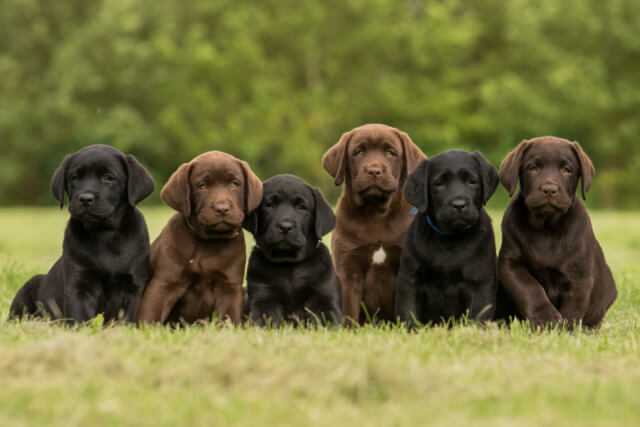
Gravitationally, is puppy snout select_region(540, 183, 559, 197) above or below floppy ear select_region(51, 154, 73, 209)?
above

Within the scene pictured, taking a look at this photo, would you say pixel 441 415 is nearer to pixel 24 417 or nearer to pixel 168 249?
pixel 24 417

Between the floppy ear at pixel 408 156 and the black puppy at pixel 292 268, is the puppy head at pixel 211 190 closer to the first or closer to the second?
the black puppy at pixel 292 268

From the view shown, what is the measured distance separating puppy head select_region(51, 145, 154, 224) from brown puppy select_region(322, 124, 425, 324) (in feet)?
4.88

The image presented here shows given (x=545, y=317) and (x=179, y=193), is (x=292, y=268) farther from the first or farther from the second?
(x=545, y=317)

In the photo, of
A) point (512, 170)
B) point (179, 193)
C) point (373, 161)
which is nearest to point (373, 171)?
point (373, 161)

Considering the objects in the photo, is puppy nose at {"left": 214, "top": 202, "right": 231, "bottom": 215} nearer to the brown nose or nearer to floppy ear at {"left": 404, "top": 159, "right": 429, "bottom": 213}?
the brown nose

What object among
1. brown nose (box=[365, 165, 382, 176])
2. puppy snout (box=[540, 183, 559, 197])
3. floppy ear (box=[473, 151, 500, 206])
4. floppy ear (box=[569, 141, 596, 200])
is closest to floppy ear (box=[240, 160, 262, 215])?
brown nose (box=[365, 165, 382, 176])

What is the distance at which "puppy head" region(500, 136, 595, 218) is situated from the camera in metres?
5.33

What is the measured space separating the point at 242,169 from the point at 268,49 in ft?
93.2

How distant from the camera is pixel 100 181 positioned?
18.3 ft

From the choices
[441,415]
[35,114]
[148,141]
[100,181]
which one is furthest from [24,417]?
[35,114]

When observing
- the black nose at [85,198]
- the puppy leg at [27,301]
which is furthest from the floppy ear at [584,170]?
the puppy leg at [27,301]

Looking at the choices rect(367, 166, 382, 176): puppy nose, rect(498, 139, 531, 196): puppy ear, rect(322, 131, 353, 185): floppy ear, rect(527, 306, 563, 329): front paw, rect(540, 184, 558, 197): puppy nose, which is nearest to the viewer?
rect(540, 184, 558, 197): puppy nose

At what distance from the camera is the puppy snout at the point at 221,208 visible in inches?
216
